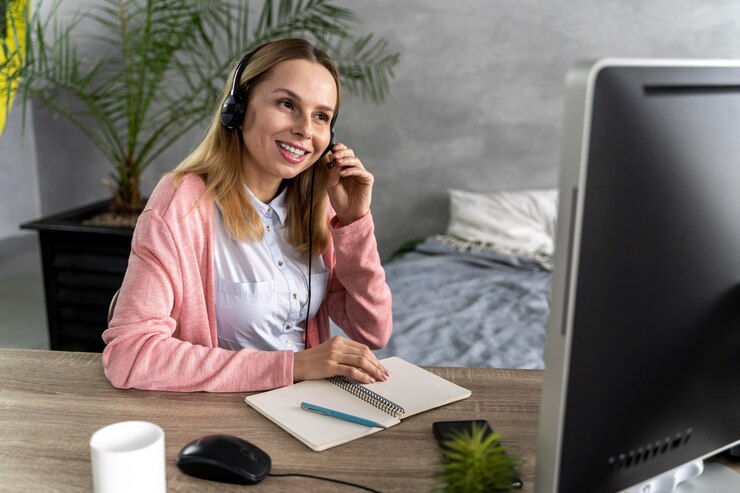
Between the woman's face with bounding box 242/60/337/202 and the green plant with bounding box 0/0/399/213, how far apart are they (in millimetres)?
1790

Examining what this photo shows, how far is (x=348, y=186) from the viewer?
4.95 feet

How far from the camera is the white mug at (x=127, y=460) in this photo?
764 millimetres

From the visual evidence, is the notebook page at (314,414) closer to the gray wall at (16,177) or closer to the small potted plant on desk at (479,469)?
the small potted plant on desk at (479,469)

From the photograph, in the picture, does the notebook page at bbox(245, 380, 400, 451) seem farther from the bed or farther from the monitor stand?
the bed

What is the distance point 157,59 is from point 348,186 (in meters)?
1.83

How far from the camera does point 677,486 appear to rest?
0.90 meters

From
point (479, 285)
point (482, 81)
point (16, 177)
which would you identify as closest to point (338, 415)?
point (479, 285)

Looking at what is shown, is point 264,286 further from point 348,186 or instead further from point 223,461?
point 223,461

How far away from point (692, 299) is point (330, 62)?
0.94 meters

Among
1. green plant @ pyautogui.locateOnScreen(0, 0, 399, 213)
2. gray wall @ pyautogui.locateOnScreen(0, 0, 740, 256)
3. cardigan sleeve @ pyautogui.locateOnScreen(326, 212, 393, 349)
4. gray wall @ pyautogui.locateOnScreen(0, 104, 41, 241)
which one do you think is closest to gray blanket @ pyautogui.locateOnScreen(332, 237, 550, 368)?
gray wall @ pyautogui.locateOnScreen(0, 0, 740, 256)

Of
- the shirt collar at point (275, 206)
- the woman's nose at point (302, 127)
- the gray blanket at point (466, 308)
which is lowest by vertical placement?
the gray blanket at point (466, 308)

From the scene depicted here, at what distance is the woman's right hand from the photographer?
3.77 ft

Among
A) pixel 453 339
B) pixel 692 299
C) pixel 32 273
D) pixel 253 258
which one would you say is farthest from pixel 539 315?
pixel 32 273

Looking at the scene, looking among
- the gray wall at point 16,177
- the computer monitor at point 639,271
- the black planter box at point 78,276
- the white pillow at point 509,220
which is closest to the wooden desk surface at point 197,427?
the computer monitor at point 639,271
